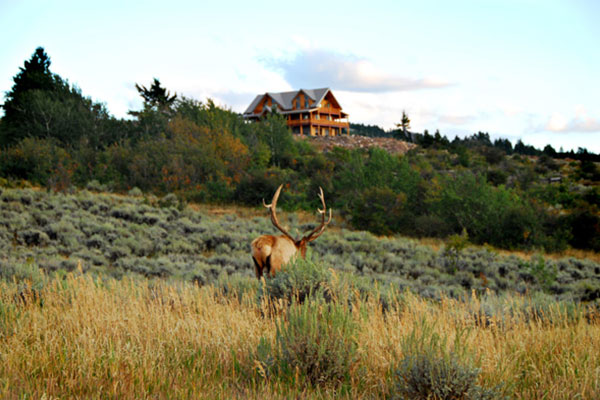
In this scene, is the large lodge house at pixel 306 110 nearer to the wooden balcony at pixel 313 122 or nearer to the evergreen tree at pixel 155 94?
the wooden balcony at pixel 313 122

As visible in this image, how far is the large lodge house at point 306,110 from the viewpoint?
188 ft

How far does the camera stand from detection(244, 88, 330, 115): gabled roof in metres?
58.8

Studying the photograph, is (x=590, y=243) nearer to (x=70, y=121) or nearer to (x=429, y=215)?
(x=429, y=215)

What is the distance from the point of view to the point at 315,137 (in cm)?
5222

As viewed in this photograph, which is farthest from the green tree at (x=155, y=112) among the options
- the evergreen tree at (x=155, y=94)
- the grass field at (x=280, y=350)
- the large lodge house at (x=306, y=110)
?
the grass field at (x=280, y=350)

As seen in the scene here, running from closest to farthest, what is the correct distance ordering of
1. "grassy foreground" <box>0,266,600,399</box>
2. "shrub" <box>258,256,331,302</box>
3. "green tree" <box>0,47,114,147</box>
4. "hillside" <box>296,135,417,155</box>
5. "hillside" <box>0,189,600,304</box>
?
"grassy foreground" <box>0,266,600,399</box> → "shrub" <box>258,256,331,302</box> → "hillside" <box>0,189,600,304</box> → "green tree" <box>0,47,114,147</box> → "hillside" <box>296,135,417,155</box>

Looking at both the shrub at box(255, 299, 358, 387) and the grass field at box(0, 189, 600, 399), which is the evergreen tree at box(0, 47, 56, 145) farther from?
the shrub at box(255, 299, 358, 387)

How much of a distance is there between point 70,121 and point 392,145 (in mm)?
32893

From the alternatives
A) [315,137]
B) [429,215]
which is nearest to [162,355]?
[429,215]

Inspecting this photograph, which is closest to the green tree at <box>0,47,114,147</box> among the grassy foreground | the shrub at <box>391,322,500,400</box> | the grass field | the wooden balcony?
the wooden balcony

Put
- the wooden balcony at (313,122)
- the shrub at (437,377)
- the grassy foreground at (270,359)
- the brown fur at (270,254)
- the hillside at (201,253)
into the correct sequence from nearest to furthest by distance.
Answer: the shrub at (437,377), the grassy foreground at (270,359), the brown fur at (270,254), the hillside at (201,253), the wooden balcony at (313,122)

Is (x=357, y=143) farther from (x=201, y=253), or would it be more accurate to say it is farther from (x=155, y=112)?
(x=201, y=253)

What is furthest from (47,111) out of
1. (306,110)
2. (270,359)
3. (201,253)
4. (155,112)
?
(270,359)

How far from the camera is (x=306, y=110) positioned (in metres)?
56.9
